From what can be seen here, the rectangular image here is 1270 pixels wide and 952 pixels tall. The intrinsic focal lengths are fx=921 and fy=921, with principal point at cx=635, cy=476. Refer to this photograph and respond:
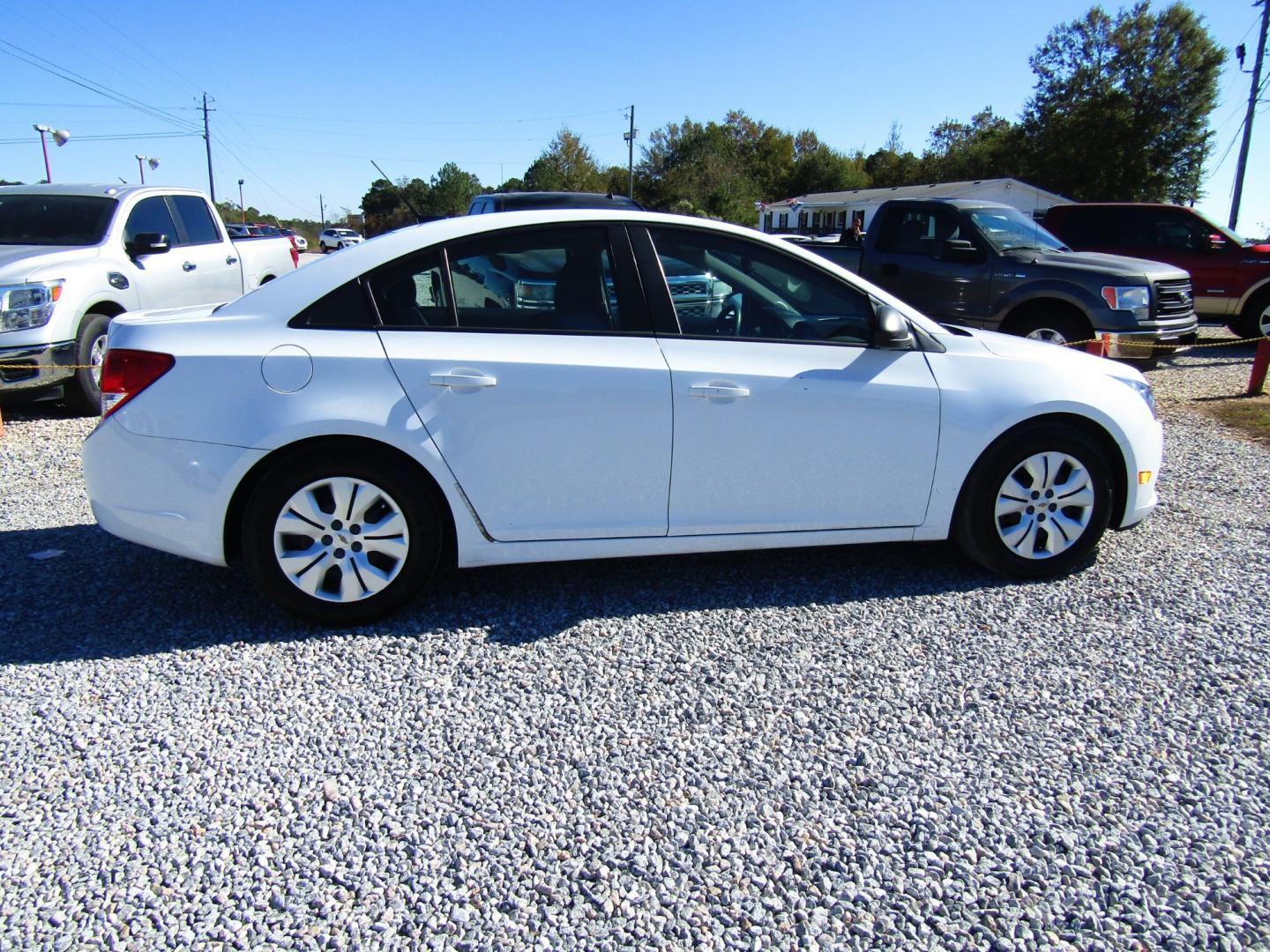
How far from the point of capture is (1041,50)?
49750mm

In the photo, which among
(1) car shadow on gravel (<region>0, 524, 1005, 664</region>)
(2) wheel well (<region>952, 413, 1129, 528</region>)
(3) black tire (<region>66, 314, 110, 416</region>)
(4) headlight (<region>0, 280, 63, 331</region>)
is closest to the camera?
(1) car shadow on gravel (<region>0, 524, 1005, 664</region>)

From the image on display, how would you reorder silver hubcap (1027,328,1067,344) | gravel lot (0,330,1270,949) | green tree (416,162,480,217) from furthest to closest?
green tree (416,162,480,217) < silver hubcap (1027,328,1067,344) < gravel lot (0,330,1270,949)

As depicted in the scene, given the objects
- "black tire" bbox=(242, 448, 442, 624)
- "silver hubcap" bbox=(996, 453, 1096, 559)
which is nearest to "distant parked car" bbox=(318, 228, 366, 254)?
"black tire" bbox=(242, 448, 442, 624)

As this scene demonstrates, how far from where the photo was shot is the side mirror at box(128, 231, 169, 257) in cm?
827

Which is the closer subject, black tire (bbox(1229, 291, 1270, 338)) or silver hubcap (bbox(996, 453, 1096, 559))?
silver hubcap (bbox(996, 453, 1096, 559))

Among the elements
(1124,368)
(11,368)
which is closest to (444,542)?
(1124,368)

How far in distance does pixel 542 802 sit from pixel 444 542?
163cm

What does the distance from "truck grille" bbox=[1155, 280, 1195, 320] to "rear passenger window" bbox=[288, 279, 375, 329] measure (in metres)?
9.10

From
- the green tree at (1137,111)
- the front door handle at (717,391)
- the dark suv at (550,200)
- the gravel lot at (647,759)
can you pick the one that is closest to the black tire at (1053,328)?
the dark suv at (550,200)

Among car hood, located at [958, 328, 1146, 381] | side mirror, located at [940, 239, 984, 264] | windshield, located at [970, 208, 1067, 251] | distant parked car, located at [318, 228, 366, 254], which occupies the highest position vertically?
distant parked car, located at [318, 228, 366, 254]

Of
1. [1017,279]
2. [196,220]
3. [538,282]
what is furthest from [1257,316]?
[196,220]

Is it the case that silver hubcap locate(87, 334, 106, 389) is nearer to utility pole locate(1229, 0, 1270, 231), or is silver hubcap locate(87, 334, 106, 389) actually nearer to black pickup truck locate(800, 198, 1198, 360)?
black pickup truck locate(800, 198, 1198, 360)

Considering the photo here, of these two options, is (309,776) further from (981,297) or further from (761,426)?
(981,297)

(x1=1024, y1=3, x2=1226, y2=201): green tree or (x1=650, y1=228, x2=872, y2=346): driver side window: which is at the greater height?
(x1=1024, y1=3, x2=1226, y2=201): green tree
